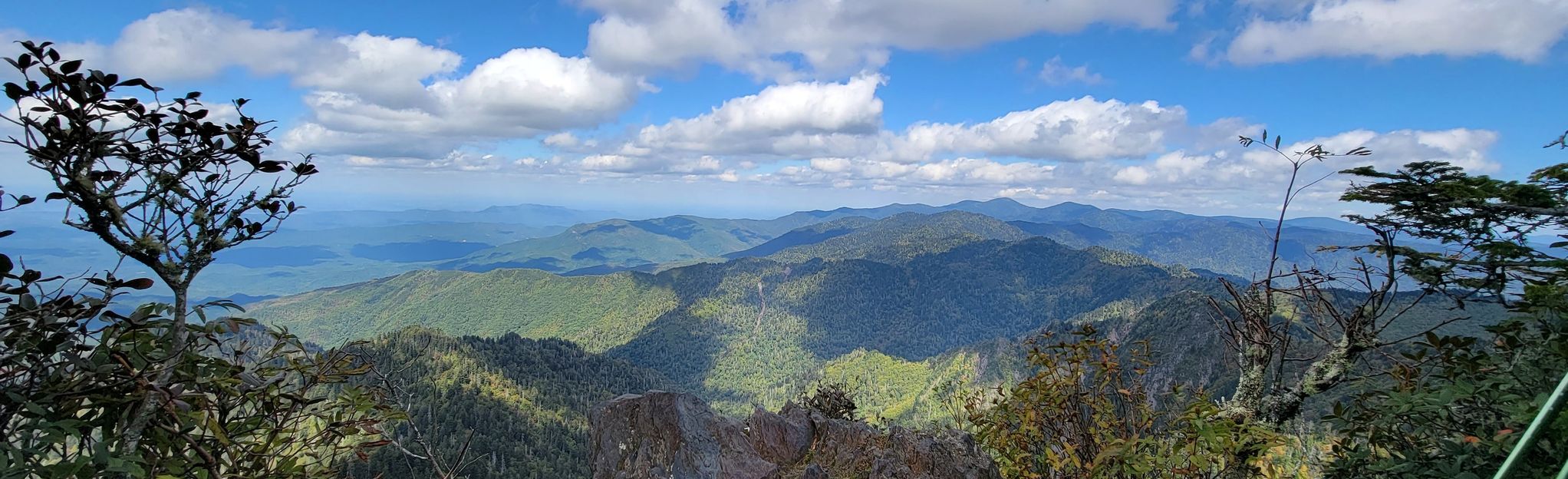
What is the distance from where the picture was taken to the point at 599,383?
418 feet

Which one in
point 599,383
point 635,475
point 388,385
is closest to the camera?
point 388,385

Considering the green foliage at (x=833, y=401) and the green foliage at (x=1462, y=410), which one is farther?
the green foliage at (x=833, y=401)

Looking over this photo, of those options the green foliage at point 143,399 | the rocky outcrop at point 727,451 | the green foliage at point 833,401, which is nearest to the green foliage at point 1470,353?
the rocky outcrop at point 727,451

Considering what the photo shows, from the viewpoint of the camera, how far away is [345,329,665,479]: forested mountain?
79.2m

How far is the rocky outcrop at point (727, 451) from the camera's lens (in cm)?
604

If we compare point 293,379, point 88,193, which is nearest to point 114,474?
point 293,379

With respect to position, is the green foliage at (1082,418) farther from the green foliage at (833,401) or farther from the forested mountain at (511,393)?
the forested mountain at (511,393)

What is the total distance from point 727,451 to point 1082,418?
3.44 meters

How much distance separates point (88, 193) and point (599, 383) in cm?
13301

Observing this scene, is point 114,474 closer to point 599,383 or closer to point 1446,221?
point 1446,221

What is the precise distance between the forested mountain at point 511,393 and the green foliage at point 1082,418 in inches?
2597

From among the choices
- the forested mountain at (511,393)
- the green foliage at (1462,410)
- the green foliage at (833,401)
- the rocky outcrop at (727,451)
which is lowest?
the forested mountain at (511,393)

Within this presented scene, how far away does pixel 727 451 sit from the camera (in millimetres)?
6590

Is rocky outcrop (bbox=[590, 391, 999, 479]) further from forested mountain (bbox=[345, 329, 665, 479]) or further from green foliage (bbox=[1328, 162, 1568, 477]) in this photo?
forested mountain (bbox=[345, 329, 665, 479])
